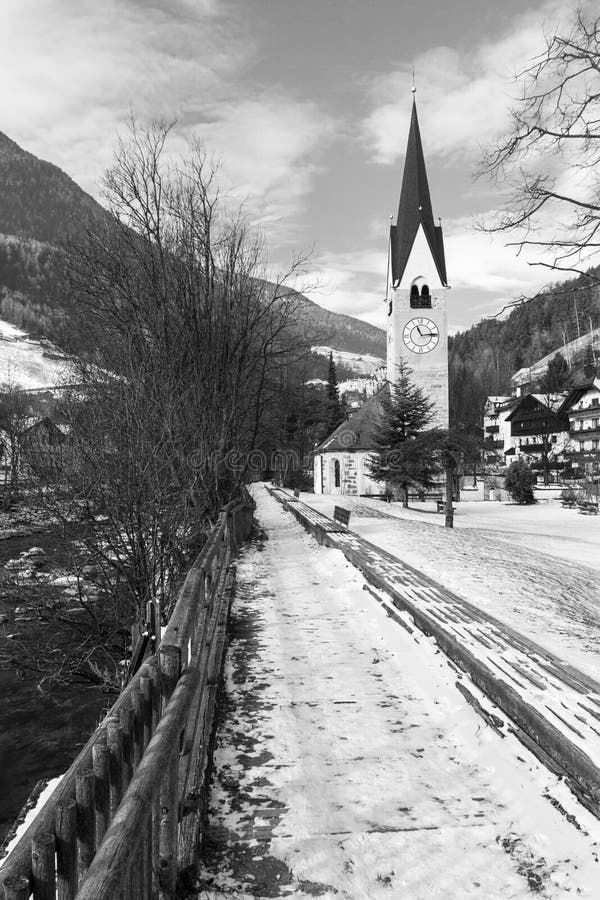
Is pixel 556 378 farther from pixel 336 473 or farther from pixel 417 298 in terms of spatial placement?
pixel 336 473

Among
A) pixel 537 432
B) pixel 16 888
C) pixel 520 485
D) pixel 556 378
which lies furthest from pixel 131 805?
pixel 556 378

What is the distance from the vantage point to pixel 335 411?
83188mm

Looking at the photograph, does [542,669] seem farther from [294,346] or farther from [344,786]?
[294,346]

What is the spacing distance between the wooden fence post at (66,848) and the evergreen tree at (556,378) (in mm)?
95626

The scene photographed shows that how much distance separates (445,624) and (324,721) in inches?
89.8

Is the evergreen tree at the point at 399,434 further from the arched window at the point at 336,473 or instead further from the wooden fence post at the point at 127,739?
the wooden fence post at the point at 127,739

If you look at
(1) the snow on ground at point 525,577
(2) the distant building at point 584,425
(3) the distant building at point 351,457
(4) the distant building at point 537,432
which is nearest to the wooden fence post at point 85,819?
(1) the snow on ground at point 525,577

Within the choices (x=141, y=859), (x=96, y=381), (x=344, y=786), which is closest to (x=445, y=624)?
(x=344, y=786)

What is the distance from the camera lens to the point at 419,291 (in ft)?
160

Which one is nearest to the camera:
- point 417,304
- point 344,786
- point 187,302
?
point 344,786

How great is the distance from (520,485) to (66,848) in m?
39.8

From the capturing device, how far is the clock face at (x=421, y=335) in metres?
48.4

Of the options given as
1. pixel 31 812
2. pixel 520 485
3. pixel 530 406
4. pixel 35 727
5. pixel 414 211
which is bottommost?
pixel 35 727

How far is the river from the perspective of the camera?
817 cm
